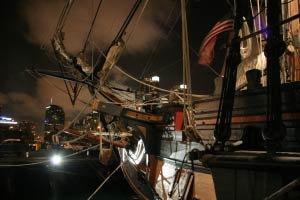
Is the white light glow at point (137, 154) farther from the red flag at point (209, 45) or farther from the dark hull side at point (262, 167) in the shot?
the dark hull side at point (262, 167)

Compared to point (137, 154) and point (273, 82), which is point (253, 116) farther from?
point (137, 154)

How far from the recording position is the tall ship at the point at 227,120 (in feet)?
10.4

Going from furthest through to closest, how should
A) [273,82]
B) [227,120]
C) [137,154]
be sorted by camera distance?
[137,154], [227,120], [273,82]

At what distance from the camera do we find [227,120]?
3885mm

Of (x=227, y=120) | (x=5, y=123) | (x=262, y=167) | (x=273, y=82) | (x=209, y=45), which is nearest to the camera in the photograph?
(x=262, y=167)

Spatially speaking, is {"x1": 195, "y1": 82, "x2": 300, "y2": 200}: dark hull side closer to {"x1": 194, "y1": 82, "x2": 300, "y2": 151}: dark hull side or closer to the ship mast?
{"x1": 194, "y1": 82, "x2": 300, "y2": 151}: dark hull side

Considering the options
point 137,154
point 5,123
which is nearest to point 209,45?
point 137,154

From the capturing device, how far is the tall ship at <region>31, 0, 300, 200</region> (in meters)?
3.17

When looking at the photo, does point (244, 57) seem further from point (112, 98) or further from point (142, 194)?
point (142, 194)

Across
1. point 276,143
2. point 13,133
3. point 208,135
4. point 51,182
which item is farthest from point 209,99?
point 13,133

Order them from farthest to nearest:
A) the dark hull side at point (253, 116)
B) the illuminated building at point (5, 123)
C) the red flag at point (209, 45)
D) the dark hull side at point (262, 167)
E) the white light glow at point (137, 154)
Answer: the illuminated building at point (5, 123), the white light glow at point (137, 154), the red flag at point (209, 45), the dark hull side at point (253, 116), the dark hull side at point (262, 167)

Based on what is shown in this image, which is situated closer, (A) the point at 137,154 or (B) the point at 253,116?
(B) the point at 253,116

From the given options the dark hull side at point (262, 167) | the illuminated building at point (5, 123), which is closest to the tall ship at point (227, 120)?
the dark hull side at point (262, 167)

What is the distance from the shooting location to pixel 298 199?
9.56 ft
